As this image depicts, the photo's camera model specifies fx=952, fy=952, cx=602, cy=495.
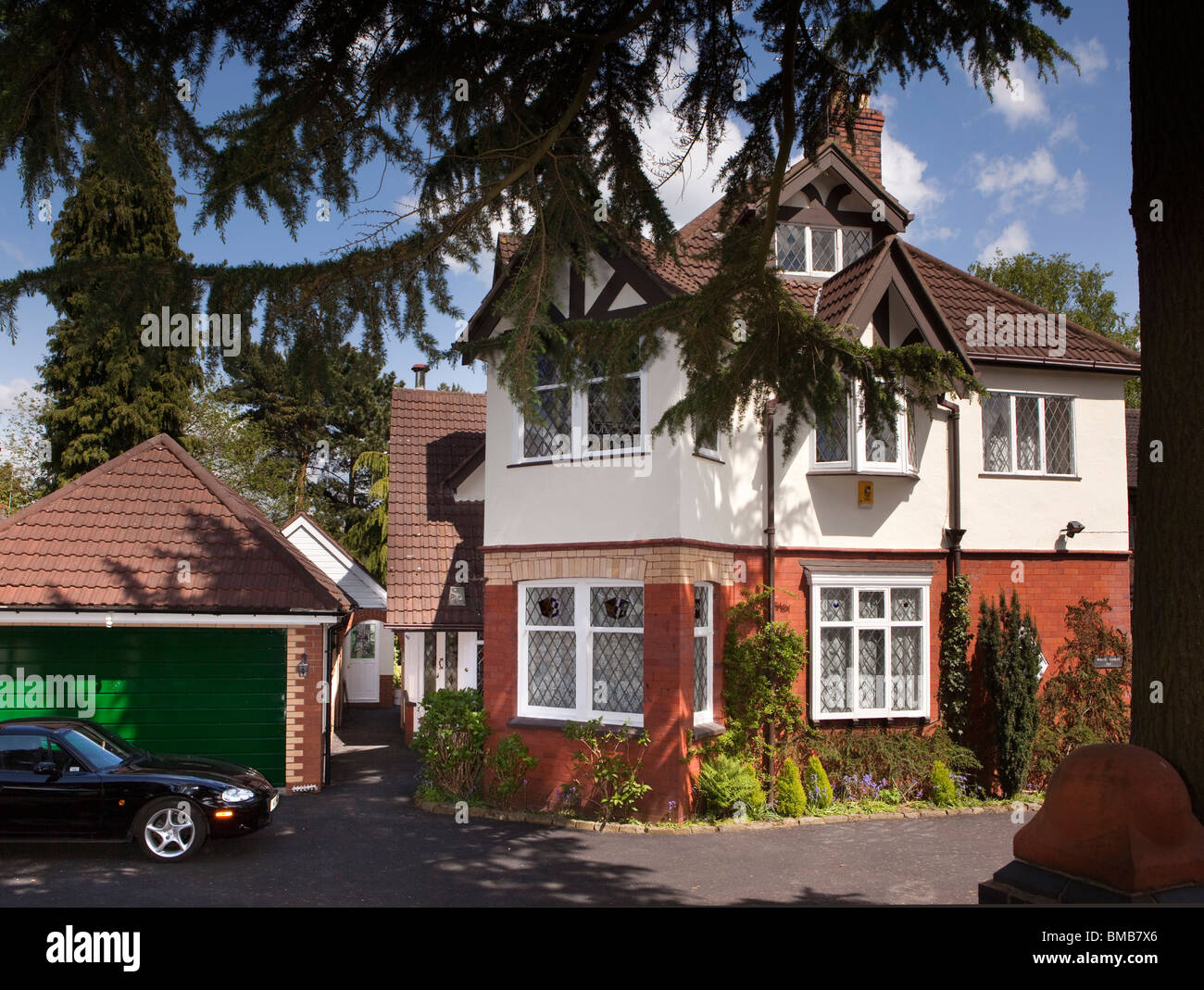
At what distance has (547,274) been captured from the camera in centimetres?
742

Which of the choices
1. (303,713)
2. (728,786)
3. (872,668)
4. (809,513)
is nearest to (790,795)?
(728,786)

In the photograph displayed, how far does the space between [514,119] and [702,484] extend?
21.0 feet

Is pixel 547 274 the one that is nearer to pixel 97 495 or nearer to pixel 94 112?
pixel 94 112

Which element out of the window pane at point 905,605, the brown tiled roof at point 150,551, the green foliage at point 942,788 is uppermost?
the brown tiled roof at point 150,551

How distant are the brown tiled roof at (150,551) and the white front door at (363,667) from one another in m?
13.2

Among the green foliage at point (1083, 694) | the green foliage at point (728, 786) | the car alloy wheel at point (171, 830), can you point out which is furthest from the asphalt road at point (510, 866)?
the green foliage at point (1083, 694)

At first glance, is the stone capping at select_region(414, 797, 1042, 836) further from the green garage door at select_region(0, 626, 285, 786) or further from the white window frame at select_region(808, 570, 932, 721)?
the green garage door at select_region(0, 626, 285, 786)

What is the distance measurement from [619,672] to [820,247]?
7856mm

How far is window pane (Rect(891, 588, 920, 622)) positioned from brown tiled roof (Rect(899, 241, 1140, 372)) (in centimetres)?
371

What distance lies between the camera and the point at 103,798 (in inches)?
393

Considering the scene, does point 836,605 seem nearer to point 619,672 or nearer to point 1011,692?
A: point 1011,692

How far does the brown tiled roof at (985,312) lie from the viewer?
14867 millimetres

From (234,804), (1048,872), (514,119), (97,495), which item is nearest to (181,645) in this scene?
(97,495)

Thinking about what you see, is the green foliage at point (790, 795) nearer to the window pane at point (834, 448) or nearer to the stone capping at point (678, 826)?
the stone capping at point (678, 826)
